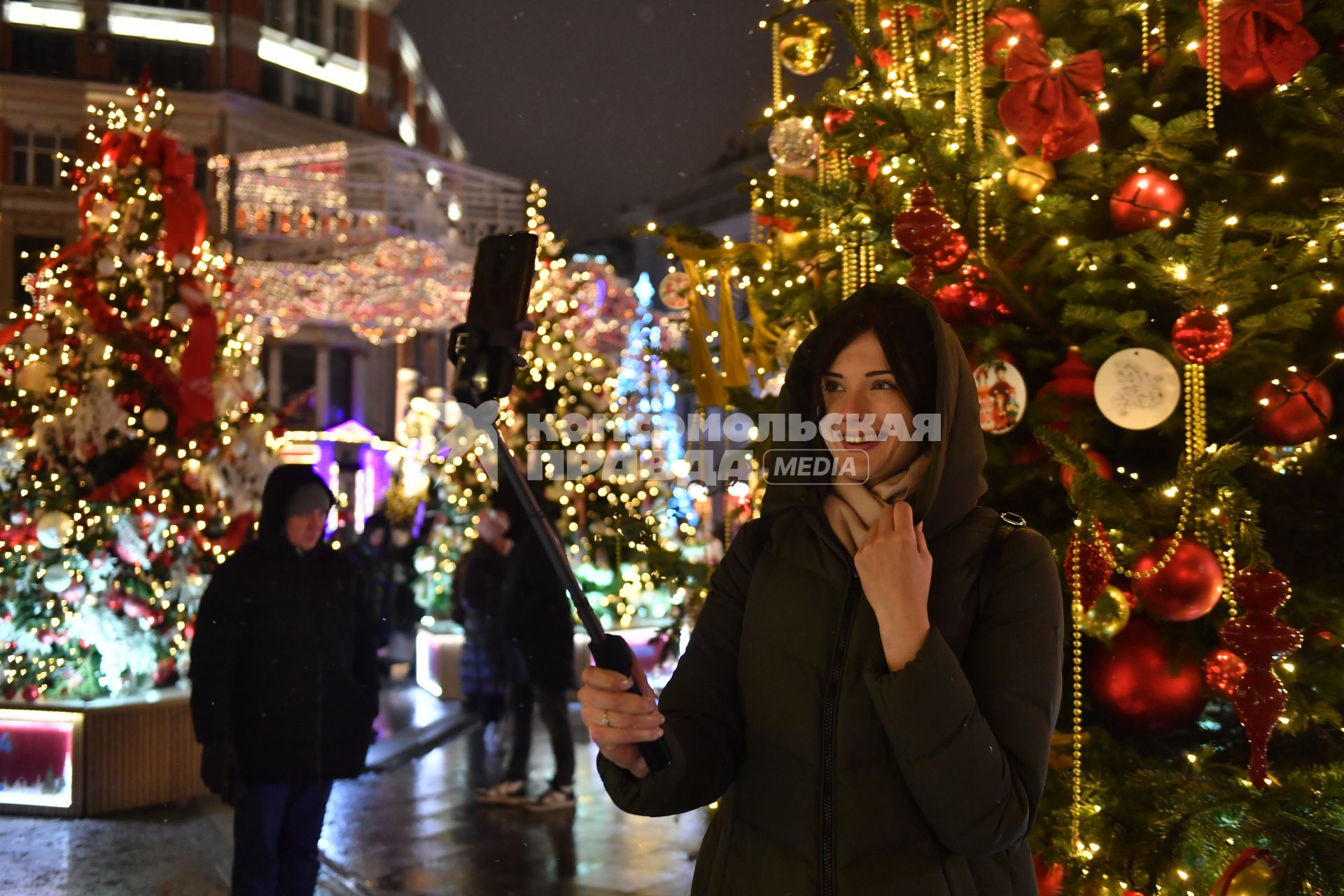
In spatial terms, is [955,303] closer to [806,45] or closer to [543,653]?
[806,45]

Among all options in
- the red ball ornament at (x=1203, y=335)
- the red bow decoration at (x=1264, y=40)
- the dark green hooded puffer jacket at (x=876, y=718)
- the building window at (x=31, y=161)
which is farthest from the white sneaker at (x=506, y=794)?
the building window at (x=31, y=161)

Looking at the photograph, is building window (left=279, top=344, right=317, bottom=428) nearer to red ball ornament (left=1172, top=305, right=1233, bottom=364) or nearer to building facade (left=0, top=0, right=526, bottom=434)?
building facade (left=0, top=0, right=526, bottom=434)

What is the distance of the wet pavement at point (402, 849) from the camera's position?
19.0 feet

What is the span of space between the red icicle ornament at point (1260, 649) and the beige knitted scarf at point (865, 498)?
1.46m

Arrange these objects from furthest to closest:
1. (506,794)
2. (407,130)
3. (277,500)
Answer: (407,130) < (506,794) < (277,500)

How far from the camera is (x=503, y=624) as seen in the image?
25.0 feet

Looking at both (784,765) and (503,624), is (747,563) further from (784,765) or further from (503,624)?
(503,624)

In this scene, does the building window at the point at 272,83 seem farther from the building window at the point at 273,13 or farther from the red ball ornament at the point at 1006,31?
the red ball ornament at the point at 1006,31

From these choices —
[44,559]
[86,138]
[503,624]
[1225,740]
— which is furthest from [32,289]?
[1225,740]

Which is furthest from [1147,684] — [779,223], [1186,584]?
[779,223]

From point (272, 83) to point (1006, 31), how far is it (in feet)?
89.8

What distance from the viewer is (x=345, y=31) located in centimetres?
2969

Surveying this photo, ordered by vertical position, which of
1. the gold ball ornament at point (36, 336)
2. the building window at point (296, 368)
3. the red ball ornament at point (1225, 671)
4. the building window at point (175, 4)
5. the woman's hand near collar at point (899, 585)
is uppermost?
the building window at point (175, 4)

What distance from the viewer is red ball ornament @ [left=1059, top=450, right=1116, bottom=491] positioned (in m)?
3.21
